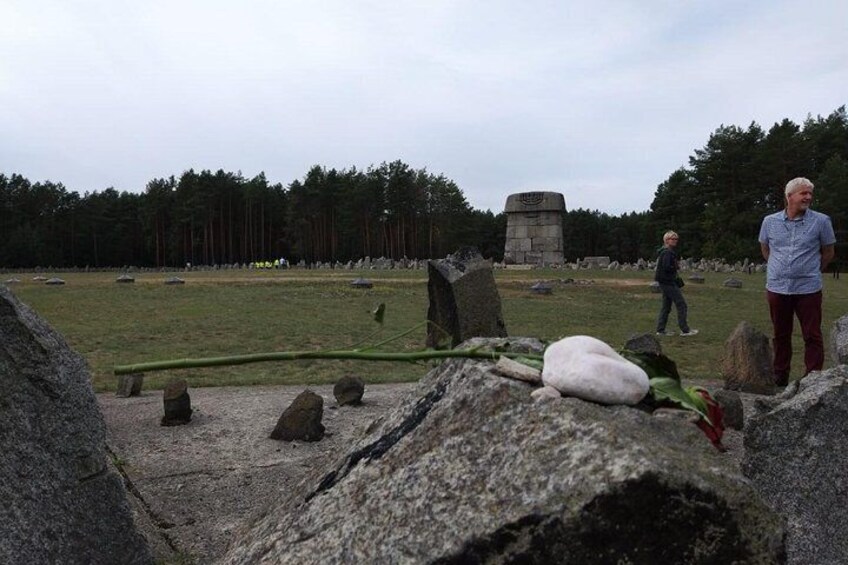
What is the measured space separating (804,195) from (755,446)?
3.24 metres

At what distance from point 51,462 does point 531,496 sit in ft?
6.40

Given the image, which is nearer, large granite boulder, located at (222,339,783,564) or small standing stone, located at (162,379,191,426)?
large granite boulder, located at (222,339,783,564)

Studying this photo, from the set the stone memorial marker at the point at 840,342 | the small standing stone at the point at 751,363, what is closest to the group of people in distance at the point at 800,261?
the stone memorial marker at the point at 840,342

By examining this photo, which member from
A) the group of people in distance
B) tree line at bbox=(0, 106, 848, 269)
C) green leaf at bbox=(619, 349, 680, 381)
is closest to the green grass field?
the group of people in distance

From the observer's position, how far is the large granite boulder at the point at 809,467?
283 cm

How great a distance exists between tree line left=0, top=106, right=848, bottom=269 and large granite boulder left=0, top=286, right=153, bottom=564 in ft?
174

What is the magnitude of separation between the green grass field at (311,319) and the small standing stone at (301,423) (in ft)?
3.73

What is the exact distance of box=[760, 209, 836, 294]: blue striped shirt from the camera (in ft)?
18.8

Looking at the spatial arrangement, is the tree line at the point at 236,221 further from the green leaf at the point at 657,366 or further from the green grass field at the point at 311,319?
the green leaf at the point at 657,366

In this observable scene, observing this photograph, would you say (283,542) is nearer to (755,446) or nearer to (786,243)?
(755,446)

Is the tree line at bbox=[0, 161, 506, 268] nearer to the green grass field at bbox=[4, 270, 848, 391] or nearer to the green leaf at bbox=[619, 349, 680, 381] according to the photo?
the green grass field at bbox=[4, 270, 848, 391]

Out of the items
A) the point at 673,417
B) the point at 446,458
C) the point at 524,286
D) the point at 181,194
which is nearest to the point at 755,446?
the point at 673,417

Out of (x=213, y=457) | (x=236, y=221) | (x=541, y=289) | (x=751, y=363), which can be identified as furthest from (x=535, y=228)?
(x=236, y=221)

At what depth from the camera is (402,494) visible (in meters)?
1.63
